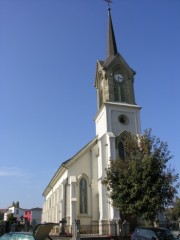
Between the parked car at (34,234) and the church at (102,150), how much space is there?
568 inches

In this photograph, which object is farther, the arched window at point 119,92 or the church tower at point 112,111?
the arched window at point 119,92

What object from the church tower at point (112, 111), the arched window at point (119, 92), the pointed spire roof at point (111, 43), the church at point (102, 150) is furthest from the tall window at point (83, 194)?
the pointed spire roof at point (111, 43)

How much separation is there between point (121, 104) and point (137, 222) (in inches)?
499

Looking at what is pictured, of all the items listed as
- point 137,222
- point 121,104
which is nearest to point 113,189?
point 137,222

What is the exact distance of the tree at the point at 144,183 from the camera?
2223 cm

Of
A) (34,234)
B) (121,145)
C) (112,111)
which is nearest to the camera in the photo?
(34,234)

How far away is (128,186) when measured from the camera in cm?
2327

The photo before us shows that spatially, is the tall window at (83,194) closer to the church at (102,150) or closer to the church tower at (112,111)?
the church at (102,150)

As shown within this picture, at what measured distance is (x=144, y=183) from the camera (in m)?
22.4

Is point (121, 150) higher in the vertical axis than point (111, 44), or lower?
lower

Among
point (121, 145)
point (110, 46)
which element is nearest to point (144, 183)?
point (121, 145)

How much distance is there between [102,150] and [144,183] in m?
9.52

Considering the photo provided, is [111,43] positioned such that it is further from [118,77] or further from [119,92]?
[119,92]

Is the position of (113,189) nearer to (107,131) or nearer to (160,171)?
(160,171)
